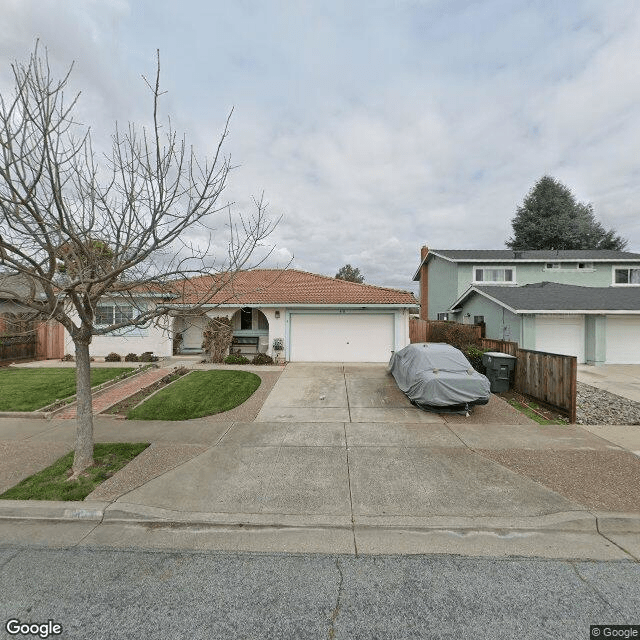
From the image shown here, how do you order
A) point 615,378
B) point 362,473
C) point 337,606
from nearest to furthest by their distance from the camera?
1. point 337,606
2. point 362,473
3. point 615,378

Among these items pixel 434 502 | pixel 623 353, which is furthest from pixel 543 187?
pixel 434 502

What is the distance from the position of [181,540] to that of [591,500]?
4.90 m

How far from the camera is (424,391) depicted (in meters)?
7.26

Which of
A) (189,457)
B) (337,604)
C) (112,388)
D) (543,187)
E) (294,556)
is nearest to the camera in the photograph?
(337,604)

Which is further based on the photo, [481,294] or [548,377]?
[481,294]

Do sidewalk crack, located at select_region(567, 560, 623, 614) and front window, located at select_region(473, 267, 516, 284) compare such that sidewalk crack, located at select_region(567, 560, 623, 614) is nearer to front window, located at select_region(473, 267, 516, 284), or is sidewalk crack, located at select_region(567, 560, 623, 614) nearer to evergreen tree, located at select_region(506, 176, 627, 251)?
front window, located at select_region(473, 267, 516, 284)

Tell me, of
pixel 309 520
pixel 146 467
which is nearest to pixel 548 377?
pixel 309 520

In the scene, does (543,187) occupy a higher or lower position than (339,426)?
higher

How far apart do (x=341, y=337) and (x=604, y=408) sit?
888cm

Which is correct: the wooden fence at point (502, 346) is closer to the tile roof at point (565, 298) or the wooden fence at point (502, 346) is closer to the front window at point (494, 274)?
the tile roof at point (565, 298)

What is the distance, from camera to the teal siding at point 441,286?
22266mm

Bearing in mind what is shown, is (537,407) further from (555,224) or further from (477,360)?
(555,224)

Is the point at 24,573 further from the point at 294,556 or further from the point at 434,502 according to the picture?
the point at 434,502

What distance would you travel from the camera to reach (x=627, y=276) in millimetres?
21469
